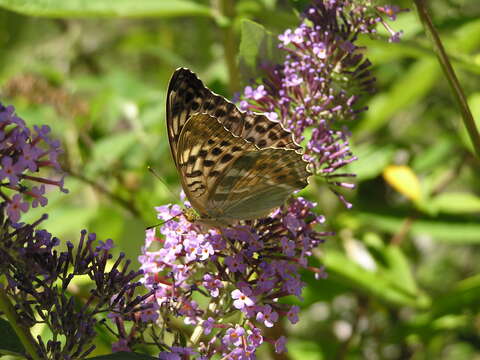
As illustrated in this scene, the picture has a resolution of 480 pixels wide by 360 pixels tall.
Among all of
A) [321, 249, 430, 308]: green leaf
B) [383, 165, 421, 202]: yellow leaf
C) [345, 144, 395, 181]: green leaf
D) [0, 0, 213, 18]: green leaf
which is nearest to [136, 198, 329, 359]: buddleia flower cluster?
[321, 249, 430, 308]: green leaf

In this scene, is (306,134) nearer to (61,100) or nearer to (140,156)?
(140,156)

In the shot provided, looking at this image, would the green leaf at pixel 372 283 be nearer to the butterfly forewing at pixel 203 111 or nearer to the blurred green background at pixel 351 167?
the blurred green background at pixel 351 167

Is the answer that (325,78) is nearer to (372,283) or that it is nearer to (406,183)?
(372,283)

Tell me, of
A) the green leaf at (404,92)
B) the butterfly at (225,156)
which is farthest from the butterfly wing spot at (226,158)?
the green leaf at (404,92)

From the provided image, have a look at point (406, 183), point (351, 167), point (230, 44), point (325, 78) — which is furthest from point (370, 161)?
point (325, 78)

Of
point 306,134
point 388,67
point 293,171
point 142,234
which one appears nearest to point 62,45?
point 388,67

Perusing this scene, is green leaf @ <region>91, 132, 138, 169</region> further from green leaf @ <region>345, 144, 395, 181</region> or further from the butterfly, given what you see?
the butterfly
